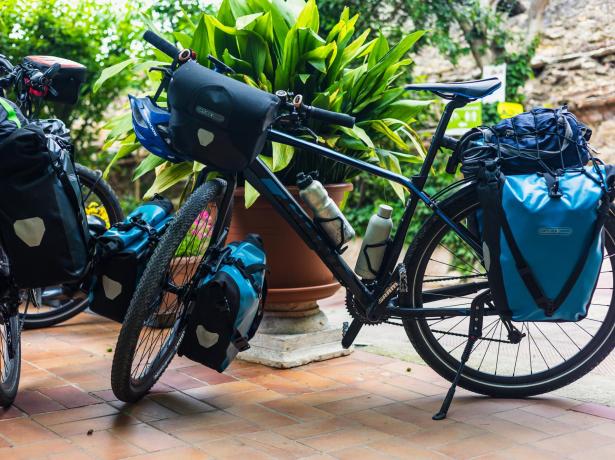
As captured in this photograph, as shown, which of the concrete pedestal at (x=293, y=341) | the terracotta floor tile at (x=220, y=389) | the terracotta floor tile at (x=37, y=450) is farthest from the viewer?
the concrete pedestal at (x=293, y=341)

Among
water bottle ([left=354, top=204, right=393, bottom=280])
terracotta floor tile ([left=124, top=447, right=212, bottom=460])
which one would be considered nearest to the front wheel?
water bottle ([left=354, top=204, right=393, bottom=280])

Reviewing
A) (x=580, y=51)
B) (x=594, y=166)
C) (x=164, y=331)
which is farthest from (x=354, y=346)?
(x=580, y=51)

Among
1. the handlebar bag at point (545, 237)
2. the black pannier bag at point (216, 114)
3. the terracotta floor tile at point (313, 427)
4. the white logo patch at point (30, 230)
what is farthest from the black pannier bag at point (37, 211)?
the handlebar bag at point (545, 237)

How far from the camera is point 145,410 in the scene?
2857 mm

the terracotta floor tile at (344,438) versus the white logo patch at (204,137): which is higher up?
the white logo patch at (204,137)

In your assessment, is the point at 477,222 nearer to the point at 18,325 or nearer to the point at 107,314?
the point at 107,314

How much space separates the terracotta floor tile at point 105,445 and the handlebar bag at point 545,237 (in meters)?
1.30

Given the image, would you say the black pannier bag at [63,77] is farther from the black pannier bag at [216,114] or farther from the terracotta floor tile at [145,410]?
the terracotta floor tile at [145,410]

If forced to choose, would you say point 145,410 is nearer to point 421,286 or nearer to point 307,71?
point 421,286

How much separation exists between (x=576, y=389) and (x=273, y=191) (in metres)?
1.40

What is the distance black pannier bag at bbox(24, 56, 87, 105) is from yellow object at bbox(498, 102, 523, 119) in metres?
4.86

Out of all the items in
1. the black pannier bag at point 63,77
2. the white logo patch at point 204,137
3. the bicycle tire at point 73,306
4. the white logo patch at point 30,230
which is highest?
the black pannier bag at point 63,77

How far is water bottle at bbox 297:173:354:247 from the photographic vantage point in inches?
115

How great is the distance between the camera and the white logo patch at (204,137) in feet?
8.63
